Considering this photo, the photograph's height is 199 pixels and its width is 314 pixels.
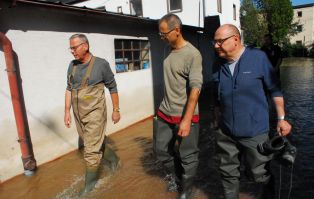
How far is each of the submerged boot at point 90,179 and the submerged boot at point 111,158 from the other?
0.63m

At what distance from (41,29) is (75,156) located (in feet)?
7.91

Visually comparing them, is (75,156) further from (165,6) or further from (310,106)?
(165,6)

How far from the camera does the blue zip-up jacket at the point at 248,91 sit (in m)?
2.92

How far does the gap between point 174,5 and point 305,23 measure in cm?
3530

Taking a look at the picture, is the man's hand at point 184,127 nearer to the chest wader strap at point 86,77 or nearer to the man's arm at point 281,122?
the man's arm at point 281,122

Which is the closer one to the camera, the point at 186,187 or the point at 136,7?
the point at 186,187

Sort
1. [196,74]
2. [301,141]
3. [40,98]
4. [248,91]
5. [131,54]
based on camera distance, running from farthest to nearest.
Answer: [131,54], [301,141], [40,98], [196,74], [248,91]

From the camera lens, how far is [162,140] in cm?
375

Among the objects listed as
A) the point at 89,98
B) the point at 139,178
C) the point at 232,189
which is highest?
the point at 89,98

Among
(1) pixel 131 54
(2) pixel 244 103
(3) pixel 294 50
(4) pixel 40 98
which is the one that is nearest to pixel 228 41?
(2) pixel 244 103

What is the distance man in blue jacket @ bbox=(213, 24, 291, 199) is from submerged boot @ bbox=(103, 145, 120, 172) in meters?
2.25

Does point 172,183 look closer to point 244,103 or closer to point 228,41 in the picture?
point 244,103

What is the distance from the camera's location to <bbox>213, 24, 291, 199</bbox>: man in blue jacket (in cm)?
292

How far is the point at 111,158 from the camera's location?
16.5ft
